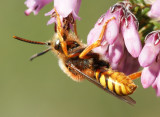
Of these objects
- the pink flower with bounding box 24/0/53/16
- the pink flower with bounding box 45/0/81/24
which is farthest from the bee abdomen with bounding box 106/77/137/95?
the pink flower with bounding box 24/0/53/16

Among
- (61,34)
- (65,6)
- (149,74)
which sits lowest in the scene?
(149,74)

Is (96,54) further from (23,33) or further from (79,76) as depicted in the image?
(23,33)

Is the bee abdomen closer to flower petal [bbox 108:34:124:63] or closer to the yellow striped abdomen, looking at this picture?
the yellow striped abdomen

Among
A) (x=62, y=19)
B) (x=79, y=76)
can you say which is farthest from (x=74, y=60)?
(x=62, y=19)

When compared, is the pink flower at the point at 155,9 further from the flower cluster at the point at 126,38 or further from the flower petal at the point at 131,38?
the flower petal at the point at 131,38

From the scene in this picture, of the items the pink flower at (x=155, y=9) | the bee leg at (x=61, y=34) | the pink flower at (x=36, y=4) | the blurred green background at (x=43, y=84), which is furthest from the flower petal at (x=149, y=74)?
the blurred green background at (x=43, y=84)

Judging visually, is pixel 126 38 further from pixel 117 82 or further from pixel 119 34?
pixel 117 82

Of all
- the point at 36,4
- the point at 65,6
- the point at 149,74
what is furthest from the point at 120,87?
the point at 36,4
